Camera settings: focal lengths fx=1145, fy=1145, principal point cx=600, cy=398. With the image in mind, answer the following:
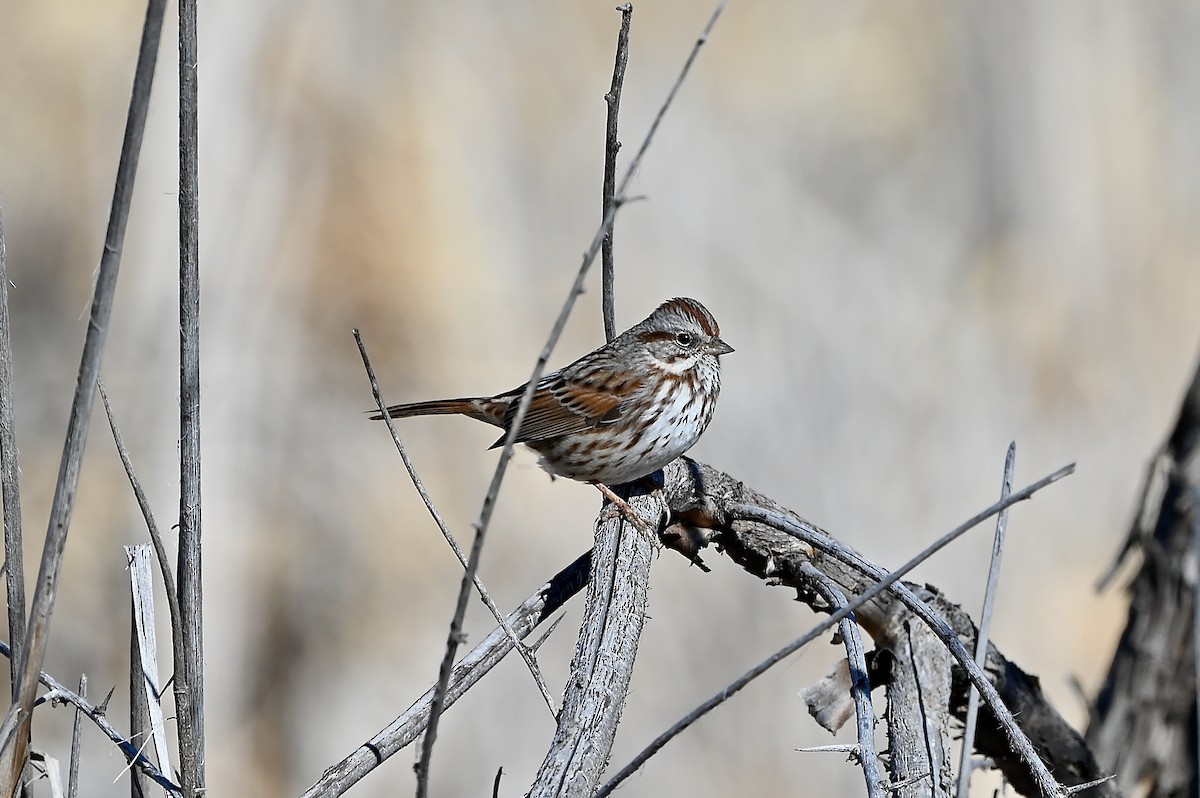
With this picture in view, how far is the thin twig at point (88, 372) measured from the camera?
1.58 m

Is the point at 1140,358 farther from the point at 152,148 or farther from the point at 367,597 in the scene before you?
the point at 152,148

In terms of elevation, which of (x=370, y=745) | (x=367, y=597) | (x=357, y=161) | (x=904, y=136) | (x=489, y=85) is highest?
(x=904, y=136)

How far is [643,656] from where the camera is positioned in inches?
245

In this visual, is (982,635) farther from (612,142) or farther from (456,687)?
(612,142)

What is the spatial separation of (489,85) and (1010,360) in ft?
12.9

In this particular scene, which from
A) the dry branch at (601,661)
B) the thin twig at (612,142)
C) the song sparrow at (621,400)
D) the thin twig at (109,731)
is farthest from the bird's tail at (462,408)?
the thin twig at (109,731)

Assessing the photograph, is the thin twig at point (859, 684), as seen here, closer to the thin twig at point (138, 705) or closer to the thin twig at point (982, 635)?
the thin twig at point (982, 635)

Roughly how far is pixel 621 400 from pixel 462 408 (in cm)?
63

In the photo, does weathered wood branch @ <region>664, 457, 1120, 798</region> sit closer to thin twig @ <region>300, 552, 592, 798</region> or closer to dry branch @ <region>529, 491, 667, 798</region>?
dry branch @ <region>529, 491, 667, 798</region>

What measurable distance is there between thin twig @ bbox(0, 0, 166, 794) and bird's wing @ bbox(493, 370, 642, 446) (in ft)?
7.32

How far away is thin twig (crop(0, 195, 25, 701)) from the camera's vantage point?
1.86m

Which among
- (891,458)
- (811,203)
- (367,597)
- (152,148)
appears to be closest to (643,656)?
(367,597)

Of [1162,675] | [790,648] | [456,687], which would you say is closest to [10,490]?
[456,687]

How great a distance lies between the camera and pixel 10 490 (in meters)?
1.90
